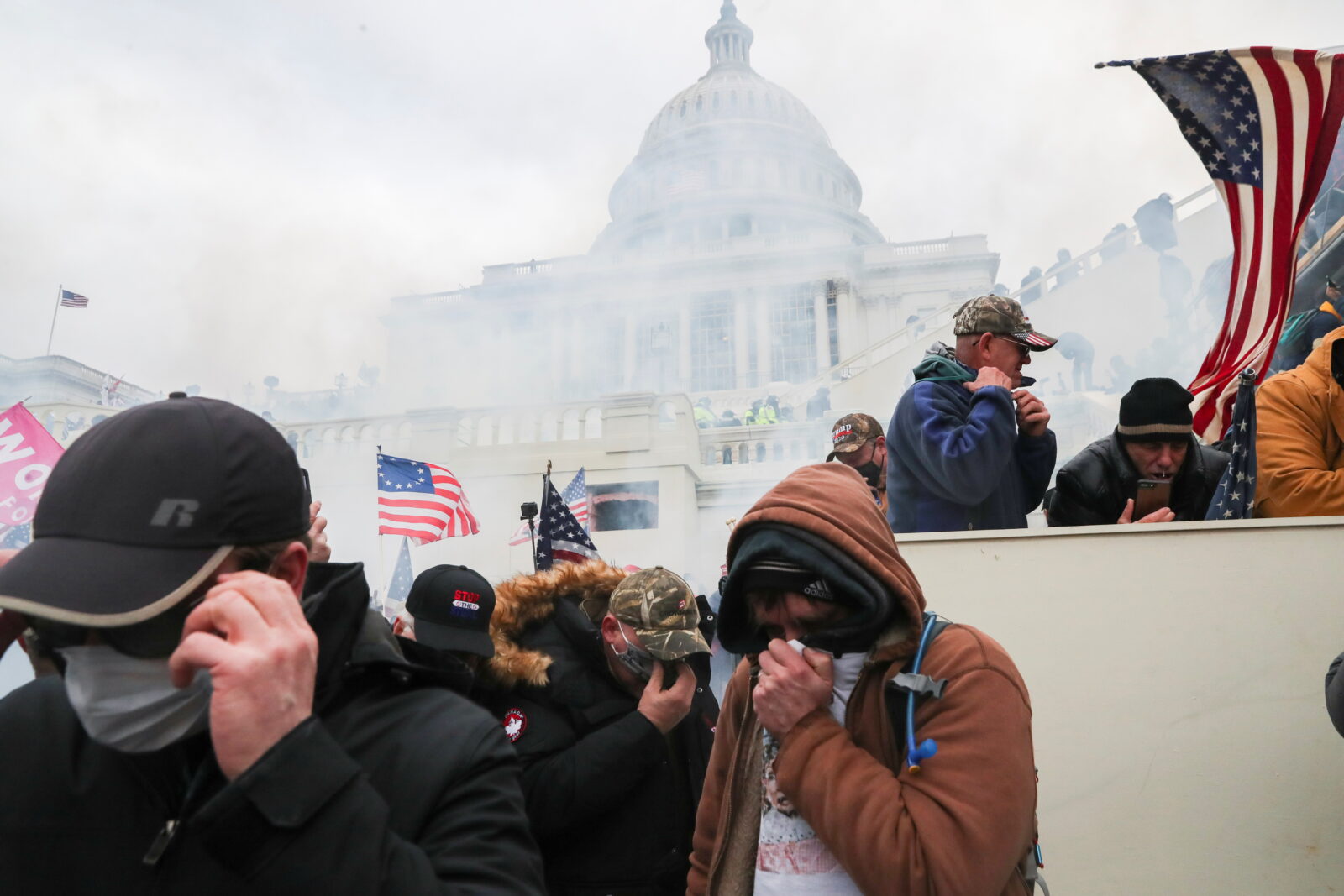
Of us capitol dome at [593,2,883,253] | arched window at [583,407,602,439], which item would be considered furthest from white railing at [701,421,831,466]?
us capitol dome at [593,2,883,253]

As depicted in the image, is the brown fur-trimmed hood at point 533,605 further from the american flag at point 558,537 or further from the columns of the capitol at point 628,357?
the columns of the capitol at point 628,357

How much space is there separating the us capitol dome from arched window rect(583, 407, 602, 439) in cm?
3830

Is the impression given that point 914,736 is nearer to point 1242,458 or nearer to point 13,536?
point 1242,458

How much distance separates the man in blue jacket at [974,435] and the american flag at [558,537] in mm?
3373

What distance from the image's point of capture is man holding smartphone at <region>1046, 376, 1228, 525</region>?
3211 millimetres

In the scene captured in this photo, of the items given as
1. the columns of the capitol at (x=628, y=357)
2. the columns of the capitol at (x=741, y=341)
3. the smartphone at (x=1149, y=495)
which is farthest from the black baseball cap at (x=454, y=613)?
the columns of the capitol at (x=628, y=357)

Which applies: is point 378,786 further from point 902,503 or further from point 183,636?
point 902,503

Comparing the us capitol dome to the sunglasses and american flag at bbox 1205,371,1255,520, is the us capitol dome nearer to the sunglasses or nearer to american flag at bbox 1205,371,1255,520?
american flag at bbox 1205,371,1255,520

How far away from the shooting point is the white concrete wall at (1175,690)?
2.45m

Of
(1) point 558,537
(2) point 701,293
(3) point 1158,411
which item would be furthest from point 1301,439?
(2) point 701,293

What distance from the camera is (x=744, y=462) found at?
16.5m

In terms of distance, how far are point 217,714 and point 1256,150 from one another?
4.87 meters

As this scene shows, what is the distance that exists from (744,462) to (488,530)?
4483 millimetres

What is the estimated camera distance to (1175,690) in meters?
2.59
